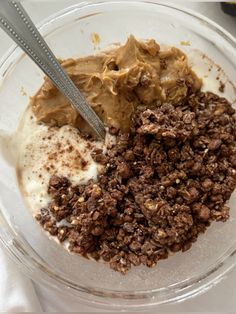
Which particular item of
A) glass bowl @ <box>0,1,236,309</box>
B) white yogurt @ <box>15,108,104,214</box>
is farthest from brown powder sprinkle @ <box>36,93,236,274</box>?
glass bowl @ <box>0,1,236,309</box>

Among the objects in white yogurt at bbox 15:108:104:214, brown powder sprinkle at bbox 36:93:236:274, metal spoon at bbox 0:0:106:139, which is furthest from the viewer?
white yogurt at bbox 15:108:104:214

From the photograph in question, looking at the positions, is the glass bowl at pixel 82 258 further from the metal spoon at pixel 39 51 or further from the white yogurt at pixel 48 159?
the metal spoon at pixel 39 51

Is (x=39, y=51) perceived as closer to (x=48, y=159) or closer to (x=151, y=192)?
(x=48, y=159)

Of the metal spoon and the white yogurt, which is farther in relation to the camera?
the white yogurt

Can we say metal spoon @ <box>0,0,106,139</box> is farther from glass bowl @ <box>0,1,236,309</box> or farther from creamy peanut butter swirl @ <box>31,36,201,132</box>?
glass bowl @ <box>0,1,236,309</box>

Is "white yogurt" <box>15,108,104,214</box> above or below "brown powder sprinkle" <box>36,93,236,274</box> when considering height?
above

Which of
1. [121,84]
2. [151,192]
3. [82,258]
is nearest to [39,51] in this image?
[121,84]
